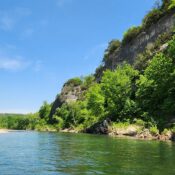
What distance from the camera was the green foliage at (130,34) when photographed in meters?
102

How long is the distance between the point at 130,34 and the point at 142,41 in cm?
736

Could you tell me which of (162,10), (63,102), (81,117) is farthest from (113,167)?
(63,102)

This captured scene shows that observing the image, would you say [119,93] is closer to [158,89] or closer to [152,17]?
[158,89]

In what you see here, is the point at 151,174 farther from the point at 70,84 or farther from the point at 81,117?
the point at 70,84

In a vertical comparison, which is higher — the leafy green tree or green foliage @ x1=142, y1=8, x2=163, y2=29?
green foliage @ x1=142, y1=8, x2=163, y2=29

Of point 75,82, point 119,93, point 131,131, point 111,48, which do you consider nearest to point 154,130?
point 131,131

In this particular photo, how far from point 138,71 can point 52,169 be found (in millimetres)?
64303

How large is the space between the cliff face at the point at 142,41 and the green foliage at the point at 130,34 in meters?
1.30

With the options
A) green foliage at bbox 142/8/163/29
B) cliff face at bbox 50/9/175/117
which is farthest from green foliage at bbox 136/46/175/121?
green foliage at bbox 142/8/163/29

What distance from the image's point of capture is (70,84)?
160 meters

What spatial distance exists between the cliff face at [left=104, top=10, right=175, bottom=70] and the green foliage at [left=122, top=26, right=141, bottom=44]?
130 cm

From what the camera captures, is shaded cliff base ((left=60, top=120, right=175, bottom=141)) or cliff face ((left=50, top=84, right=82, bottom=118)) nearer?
shaded cliff base ((left=60, top=120, right=175, bottom=141))

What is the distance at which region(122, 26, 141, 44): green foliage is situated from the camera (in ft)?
336

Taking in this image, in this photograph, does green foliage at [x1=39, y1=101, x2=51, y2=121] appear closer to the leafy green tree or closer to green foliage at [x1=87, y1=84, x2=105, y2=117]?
green foliage at [x1=87, y1=84, x2=105, y2=117]
